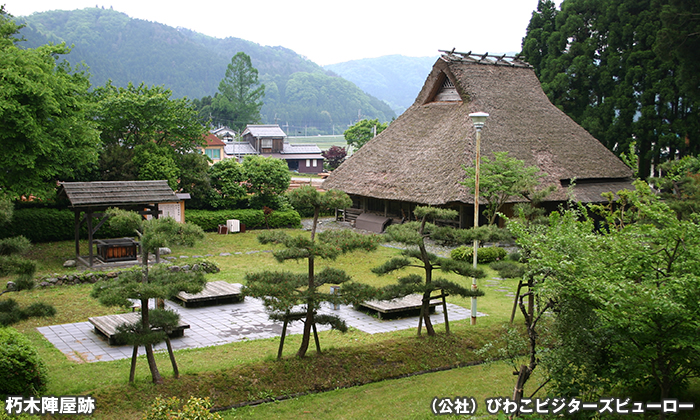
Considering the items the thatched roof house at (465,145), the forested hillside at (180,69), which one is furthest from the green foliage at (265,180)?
the forested hillside at (180,69)

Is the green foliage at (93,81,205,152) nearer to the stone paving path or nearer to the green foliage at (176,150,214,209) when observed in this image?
the green foliage at (176,150,214,209)

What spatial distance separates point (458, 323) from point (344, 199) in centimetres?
549

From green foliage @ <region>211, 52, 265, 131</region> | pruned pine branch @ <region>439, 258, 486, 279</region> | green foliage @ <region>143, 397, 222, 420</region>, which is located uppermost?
green foliage @ <region>211, 52, 265, 131</region>

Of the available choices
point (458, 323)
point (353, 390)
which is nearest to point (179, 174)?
point (458, 323)

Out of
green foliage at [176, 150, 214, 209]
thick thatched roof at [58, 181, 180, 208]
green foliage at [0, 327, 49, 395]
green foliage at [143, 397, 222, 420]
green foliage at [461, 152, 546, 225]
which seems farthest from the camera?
green foliage at [176, 150, 214, 209]

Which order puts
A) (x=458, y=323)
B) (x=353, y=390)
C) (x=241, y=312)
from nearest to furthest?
1. (x=353, y=390)
2. (x=458, y=323)
3. (x=241, y=312)

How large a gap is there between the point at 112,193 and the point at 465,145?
52.7 ft

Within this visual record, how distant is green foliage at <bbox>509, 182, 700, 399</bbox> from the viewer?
21.5 ft

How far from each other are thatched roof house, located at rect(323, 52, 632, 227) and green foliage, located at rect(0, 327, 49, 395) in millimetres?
18466

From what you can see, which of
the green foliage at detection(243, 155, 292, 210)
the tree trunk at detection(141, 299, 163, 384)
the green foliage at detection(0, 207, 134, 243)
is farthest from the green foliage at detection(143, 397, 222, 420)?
the green foliage at detection(243, 155, 292, 210)

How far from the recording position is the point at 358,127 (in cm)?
6306

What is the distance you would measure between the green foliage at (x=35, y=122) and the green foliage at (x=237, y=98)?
64494mm

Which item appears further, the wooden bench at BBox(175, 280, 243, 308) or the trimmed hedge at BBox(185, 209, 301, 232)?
the trimmed hedge at BBox(185, 209, 301, 232)

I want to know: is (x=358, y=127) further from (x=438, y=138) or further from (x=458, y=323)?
(x=458, y=323)
